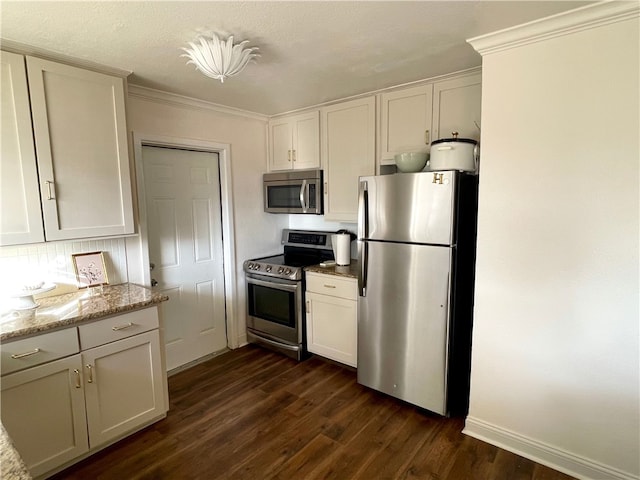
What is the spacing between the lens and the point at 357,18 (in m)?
1.69

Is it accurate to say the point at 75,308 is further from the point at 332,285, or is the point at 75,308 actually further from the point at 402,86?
the point at 402,86

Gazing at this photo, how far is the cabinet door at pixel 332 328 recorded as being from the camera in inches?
116

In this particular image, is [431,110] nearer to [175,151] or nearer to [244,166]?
[244,166]

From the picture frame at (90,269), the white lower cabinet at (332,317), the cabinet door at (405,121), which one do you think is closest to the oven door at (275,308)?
the white lower cabinet at (332,317)

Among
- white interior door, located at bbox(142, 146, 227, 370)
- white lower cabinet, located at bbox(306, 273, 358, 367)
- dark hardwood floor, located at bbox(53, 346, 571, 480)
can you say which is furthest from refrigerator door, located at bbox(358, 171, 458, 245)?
white interior door, located at bbox(142, 146, 227, 370)

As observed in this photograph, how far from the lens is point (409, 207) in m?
2.32

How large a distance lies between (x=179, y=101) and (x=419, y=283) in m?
2.44

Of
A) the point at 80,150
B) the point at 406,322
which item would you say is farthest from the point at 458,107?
the point at 80,150

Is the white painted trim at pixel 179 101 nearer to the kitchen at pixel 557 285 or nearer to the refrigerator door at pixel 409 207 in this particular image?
the kitchen at pixel 557 285

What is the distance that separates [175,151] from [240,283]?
1.41 m

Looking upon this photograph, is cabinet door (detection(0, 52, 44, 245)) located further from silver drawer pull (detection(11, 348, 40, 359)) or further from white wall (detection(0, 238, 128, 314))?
silver drawer pull (detection(11, 348, 40, 359))

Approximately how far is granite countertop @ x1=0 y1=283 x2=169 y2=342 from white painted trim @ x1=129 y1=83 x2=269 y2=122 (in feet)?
4.90

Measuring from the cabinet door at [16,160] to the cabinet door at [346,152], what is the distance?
2.13m

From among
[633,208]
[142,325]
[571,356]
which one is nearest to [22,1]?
[142,325]
